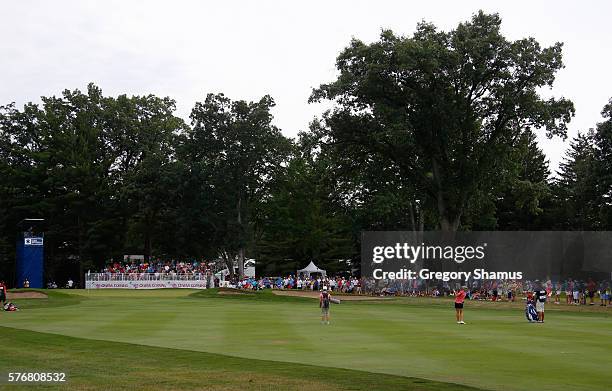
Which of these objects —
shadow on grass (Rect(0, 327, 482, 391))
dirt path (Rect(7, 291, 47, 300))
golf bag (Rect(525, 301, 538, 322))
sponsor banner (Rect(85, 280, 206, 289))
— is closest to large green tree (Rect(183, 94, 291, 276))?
sponsor banner (Rect(85, 280, 206, 289))

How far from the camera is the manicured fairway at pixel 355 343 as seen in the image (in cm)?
1759

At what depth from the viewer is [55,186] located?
305 feet

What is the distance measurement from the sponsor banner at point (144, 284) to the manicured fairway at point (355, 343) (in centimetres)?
3704

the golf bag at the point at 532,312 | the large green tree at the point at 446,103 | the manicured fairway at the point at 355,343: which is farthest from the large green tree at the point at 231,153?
the golf bag at the point at 532,312

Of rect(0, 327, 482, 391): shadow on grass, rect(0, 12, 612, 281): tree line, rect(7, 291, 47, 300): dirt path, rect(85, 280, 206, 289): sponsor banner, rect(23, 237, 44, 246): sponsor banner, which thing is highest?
rect(0, 12, 612, 281): tree line

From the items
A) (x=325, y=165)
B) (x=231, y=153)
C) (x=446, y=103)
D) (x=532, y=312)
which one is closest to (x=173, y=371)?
(x=532, y=312)

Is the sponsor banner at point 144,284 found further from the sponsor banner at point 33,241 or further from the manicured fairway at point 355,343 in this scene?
the manicured fairway at point 355,343

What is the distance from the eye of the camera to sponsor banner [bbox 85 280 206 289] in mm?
79875

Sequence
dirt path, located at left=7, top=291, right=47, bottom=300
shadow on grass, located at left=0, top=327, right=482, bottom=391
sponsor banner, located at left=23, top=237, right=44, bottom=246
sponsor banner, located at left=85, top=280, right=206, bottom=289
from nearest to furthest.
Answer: shadow on grass, located at left=0, top=327, right=482, bottom=391 → dirt path, located at left=7, top=291, right=47, bottom=300 → sponsor banner, located at left=23, top=237, right=44, bottom=246 → sponsor banner, located at left=85, top=280, right=206, bottom=289

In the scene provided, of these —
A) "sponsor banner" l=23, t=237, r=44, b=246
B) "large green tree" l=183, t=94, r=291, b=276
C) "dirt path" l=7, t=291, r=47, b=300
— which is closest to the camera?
"dirt path" l=7, t=291, r=47, b=300

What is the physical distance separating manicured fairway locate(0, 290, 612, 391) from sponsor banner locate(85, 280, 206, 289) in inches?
1458

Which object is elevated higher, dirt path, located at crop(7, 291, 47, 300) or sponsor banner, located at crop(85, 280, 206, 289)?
dirt path, located at crop(7, 291, 47, 300)

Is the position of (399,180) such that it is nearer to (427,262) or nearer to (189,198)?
(427,262)

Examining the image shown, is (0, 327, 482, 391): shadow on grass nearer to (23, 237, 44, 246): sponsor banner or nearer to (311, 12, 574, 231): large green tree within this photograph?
(311, 12, 574, 231): large green tree
